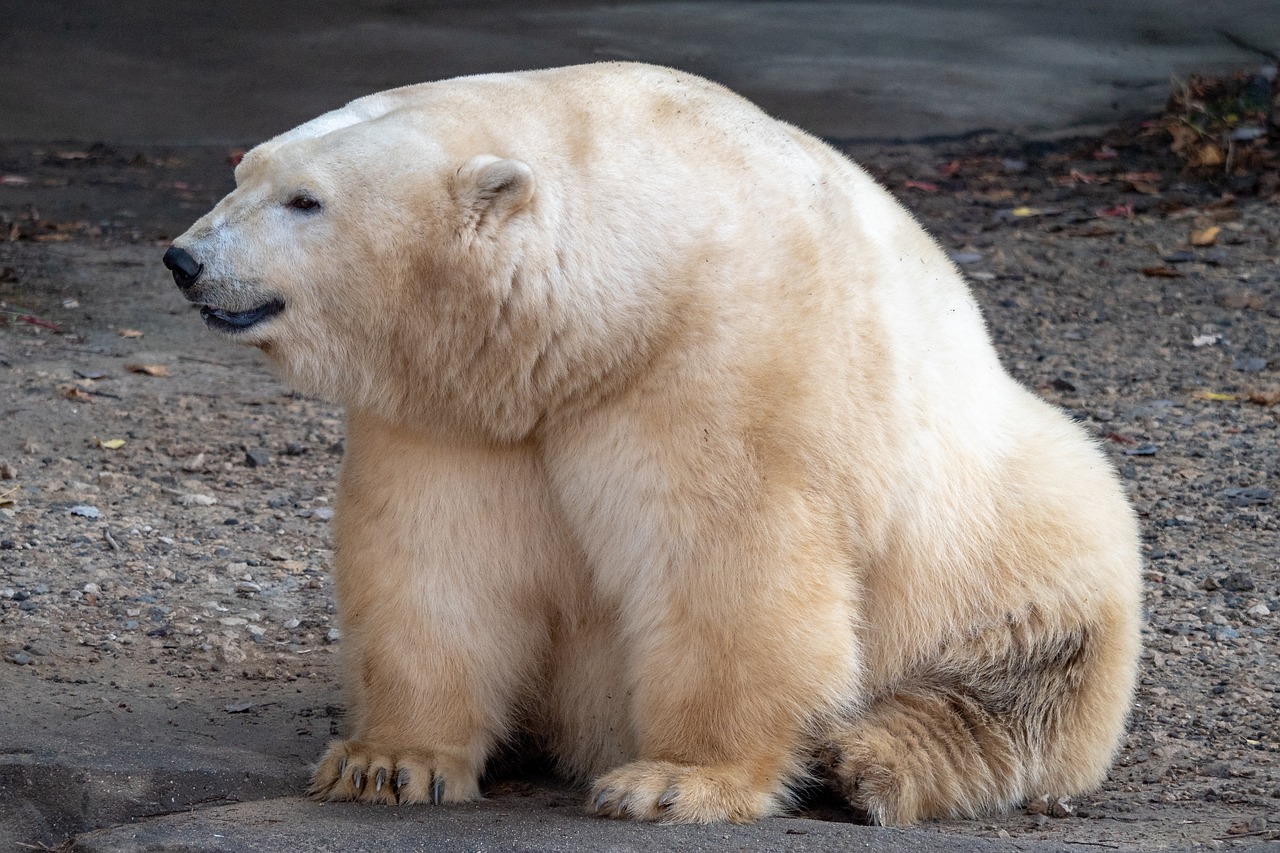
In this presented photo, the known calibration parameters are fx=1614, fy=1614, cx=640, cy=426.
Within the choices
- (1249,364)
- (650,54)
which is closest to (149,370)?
(1249,364)

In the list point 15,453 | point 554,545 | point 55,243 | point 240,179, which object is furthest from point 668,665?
point 55,243

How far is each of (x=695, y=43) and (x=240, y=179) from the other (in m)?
9.62

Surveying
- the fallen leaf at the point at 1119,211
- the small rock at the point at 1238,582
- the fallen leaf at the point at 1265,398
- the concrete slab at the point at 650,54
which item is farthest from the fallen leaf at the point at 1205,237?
the small rock at the point at 1238,582

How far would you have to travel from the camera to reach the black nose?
2.81 m

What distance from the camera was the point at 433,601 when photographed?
307 centimetres

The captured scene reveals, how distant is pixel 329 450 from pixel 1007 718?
3.03 meters

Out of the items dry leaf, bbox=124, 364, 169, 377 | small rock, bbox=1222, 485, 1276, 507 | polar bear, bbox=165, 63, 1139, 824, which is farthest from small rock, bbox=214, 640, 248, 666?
small rock, bbox=1222, 485, 1276, 507

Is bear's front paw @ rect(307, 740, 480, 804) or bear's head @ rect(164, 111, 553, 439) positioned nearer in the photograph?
bear's head @ rect(164, 111, 553, 439)

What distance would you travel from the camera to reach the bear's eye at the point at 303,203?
283cm

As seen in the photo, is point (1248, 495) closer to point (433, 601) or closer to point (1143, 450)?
point (1143, 450)

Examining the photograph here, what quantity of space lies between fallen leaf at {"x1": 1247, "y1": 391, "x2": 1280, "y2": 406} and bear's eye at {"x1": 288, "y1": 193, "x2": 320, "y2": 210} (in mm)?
4200

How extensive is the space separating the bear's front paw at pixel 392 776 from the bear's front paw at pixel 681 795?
305 mm

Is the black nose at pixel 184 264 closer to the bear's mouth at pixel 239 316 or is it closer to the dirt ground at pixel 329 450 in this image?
the bear's mouth at pixel 239 316

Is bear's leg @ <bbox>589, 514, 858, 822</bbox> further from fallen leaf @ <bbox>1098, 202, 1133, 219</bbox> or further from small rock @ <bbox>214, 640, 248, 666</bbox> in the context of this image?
fallen leaf @ <bbox>1098, 202, 1133, 219</bbox>
